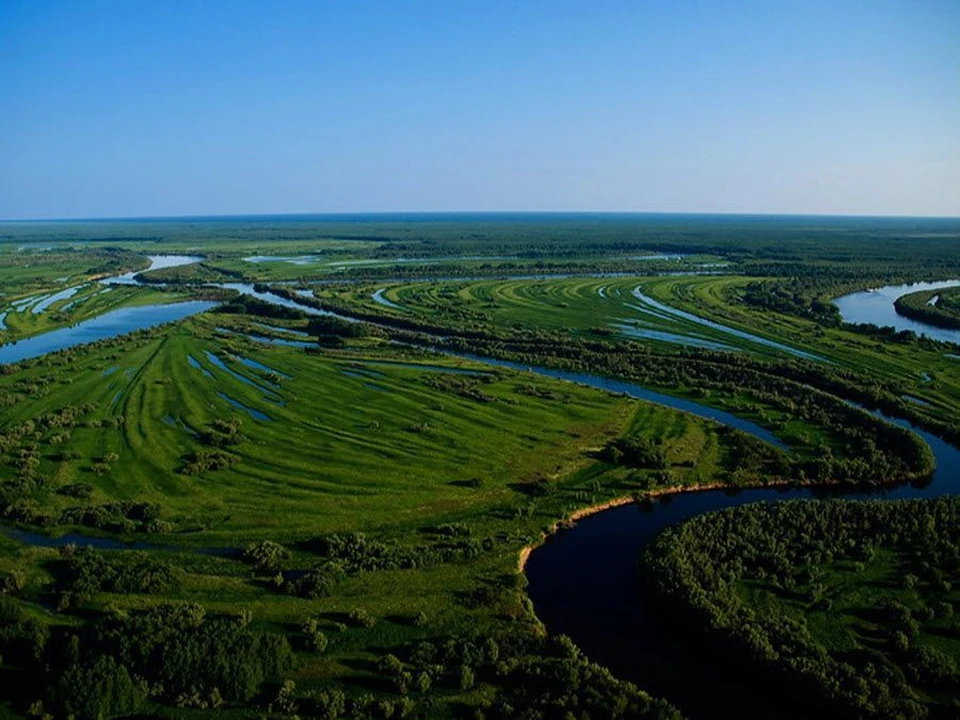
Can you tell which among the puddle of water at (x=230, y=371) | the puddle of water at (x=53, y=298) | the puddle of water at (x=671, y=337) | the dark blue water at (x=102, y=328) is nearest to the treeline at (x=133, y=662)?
the puddle of water at (x=230, y=371)

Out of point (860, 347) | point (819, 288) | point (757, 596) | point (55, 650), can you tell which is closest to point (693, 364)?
point (860, 347)

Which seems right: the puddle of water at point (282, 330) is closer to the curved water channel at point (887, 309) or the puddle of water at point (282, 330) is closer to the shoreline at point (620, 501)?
the shoreline at point (620, 501)

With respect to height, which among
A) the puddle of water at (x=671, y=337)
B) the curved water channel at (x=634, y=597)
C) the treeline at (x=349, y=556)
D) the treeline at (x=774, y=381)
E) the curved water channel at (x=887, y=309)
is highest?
the curved water channel at (x=887, y=309)

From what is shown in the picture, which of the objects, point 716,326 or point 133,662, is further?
point 716,326

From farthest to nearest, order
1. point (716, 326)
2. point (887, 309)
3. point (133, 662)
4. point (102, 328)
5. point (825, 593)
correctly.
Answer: point (887, 309)
point (102, 328)
point (716, 326)
point (825, 593)
point (133, 662)

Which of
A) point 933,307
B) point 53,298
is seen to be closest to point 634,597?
point 933,307

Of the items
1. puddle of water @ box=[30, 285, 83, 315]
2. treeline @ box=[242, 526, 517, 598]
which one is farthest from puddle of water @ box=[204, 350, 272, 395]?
puddle of water @ box=[30, 285, 83, 315]

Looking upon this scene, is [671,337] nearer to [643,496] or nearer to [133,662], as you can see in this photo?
[643,496]
